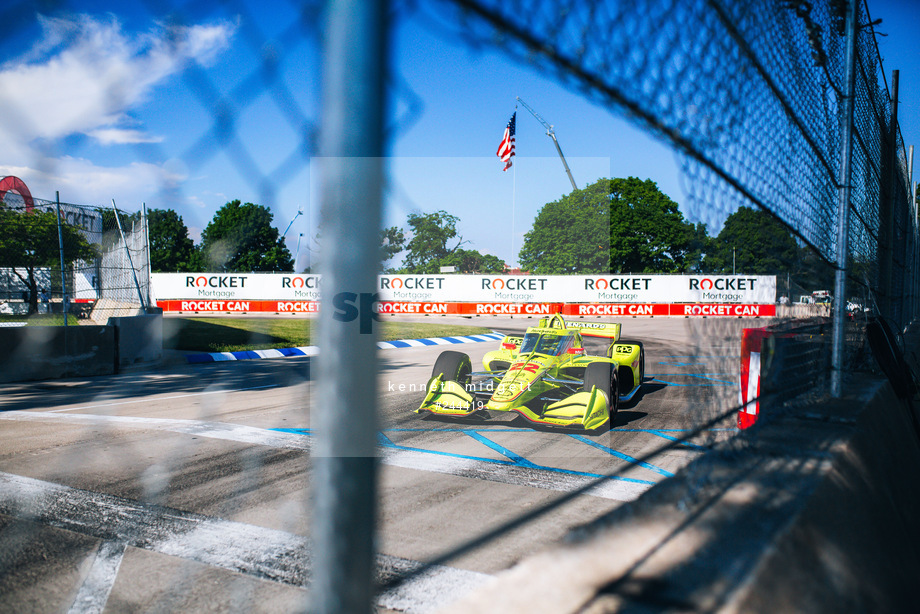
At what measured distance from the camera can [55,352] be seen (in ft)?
31.0

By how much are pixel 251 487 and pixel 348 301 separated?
3.83 meters

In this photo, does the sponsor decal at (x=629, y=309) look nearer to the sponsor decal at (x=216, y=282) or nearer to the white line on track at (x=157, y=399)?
the sponsor decal at (x=216, y=282)

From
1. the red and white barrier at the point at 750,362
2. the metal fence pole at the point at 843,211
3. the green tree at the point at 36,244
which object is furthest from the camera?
the red and white barrier at the point at 750,362

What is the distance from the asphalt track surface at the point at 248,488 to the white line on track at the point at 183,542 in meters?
0.01

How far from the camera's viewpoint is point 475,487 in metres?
4.17

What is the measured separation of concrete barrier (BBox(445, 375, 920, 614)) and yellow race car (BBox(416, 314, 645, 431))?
3710 millimetres

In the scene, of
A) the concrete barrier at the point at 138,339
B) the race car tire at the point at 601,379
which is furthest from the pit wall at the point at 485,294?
the race car tire at the point at 601,379

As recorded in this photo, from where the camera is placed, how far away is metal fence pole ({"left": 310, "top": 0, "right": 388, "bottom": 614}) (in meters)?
0.70

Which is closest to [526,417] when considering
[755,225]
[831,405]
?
[831,405]

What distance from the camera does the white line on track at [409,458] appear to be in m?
4.20

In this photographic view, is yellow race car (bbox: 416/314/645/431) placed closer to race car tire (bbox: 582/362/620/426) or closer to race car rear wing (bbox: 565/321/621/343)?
race car tire (bbox: 582/362/620/426)

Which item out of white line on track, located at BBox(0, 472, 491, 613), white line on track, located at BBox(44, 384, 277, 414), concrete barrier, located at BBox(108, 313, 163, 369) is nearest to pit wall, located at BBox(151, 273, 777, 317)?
concrete barrier, located at BBox(108, 313, 163, 369)

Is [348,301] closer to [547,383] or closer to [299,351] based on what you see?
[547,383]

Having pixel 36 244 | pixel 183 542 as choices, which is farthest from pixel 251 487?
pixel 36 244
